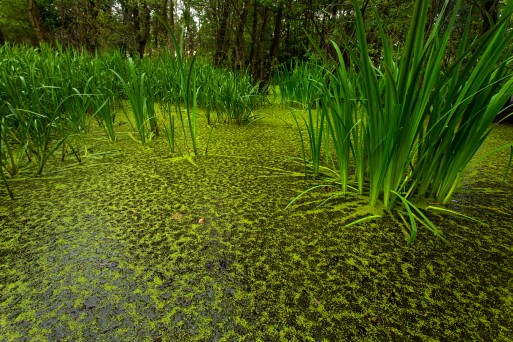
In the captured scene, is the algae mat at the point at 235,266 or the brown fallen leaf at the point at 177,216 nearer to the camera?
the algae mat at the point at 235,266

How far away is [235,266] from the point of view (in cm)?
Result: 50

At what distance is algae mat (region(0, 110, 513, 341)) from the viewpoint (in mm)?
383

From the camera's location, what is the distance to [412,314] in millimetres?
404

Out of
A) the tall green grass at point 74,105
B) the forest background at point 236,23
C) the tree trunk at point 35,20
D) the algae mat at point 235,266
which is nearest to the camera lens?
the algae mat at point 235,266

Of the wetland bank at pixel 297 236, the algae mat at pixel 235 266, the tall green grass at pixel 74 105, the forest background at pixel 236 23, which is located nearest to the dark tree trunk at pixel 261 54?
the forest background at pixel 236 23

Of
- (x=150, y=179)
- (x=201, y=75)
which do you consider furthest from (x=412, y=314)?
(x=201, y=75)

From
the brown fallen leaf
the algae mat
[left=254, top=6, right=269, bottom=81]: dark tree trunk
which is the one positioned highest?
[left=254, top=6, right=269, bottom=81]: dark tree trunk

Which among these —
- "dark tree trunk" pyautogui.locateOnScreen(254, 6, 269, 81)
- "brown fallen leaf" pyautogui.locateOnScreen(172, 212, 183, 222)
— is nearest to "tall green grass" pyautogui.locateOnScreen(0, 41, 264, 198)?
"brown fallen leaf" pyautogui.locateOnScreen(172, 212, 183, 222)

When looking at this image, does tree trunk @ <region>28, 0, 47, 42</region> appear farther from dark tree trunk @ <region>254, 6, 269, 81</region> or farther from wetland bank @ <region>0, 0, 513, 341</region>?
wetland bank @ <region>0, 0, 513, 341</region>

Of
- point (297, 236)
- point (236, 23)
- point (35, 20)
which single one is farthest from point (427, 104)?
point (35, 20)

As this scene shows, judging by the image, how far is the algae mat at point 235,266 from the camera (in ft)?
→ 1.26

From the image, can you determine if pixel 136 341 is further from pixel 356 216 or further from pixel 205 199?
pixel 356 216

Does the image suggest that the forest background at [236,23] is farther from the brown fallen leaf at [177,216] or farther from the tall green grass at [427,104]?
the brown fallen leaf at [177,216]

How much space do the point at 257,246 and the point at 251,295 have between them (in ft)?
0.42
